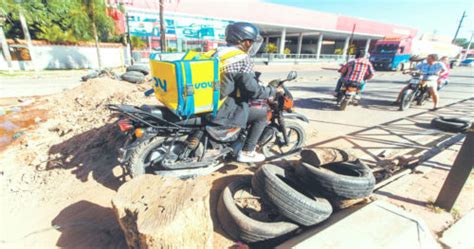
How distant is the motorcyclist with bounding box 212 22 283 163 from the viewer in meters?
2.79

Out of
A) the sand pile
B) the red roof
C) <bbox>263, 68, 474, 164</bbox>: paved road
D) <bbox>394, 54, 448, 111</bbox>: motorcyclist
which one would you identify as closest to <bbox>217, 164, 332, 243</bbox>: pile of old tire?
the sand pile

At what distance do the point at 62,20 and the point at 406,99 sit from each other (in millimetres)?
22538

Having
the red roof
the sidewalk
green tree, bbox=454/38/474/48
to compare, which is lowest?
the sidewalk

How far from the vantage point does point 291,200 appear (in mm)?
2109

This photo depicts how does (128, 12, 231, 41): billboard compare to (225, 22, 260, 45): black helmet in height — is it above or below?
above

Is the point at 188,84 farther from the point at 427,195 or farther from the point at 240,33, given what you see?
the point at 427,195

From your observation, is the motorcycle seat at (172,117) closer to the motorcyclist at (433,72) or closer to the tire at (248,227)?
the tire at (248,227)

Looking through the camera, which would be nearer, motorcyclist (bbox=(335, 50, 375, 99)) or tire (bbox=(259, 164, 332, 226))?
tire (bbox=(259, 164, 332, 226))

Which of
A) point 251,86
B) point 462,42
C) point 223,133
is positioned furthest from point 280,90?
point 462,42

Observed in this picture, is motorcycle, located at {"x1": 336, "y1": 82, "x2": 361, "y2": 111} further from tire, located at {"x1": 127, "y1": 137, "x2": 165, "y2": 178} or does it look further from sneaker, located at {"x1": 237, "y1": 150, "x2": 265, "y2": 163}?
tire, located at {"x1": 127, "y1": 137, "x2": 165, "y2": 178}

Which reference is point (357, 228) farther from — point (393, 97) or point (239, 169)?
point (393, 97)

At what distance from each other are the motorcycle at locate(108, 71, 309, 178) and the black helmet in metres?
0.90

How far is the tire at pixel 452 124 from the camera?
530 centimetres

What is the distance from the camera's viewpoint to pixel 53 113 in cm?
637
